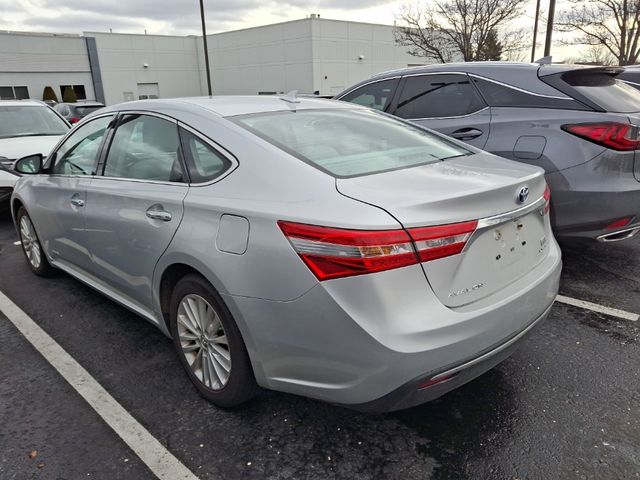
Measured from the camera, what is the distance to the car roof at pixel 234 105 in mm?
2801

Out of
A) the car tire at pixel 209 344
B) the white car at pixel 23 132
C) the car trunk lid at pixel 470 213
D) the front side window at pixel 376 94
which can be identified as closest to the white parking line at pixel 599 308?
the car trunk lid at pixel 470 213

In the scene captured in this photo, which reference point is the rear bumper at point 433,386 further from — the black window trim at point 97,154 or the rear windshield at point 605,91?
the rear windshield at point 605,91

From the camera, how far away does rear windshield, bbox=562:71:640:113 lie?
12.6ft

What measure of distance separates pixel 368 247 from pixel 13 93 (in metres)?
42.1

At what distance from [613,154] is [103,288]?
3674mm

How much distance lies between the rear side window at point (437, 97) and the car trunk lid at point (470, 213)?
2.28 meters

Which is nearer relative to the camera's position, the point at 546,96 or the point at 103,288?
the point at 103,288

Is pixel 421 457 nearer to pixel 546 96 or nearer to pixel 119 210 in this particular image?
pixel 119 210

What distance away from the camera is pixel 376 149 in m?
2.71

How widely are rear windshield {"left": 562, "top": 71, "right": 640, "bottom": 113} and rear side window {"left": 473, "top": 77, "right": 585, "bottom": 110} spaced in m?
0.16

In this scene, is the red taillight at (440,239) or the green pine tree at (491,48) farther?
the green pine tree at (491,48)

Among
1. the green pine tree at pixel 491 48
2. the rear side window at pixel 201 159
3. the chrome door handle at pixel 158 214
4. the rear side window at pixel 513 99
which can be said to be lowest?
the chrome door handle at pixel 158 214

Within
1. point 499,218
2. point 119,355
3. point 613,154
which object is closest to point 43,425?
point 119,355

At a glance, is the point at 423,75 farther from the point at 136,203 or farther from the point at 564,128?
the point at 136,203
